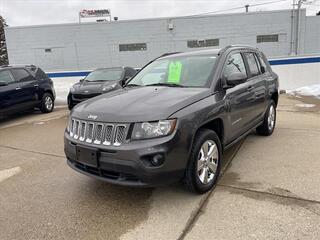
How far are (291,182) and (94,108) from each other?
8.39ft

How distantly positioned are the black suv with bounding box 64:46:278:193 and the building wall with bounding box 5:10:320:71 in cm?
1524

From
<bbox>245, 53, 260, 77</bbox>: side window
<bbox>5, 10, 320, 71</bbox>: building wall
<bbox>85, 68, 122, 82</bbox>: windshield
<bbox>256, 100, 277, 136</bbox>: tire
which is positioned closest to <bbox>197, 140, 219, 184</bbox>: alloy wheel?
<bbox>245, 53, 260, 77</bbox>: side window

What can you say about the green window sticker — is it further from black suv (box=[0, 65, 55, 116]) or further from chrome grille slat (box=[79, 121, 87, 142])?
black suv (box=[0, 65, 55, 116])

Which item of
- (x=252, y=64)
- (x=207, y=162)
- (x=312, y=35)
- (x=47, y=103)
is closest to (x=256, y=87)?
(x=252, y=64)

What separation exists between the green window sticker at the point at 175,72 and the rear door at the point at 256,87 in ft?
3.78

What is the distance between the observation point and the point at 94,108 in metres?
3.54

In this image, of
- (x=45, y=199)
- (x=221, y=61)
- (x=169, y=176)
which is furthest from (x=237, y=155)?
(x=45, y=199)

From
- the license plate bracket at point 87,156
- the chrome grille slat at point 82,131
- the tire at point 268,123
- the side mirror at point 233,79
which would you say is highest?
the side mirror at point 233,79

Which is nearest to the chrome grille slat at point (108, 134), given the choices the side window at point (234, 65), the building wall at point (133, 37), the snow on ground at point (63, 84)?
the side window at point (234, 65)

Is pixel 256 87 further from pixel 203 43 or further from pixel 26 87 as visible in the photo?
pixel 203 43

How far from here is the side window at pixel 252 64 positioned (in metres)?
5.13

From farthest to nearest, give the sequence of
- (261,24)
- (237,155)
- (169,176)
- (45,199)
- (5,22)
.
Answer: (5,22)
(261,24)
(237,155)
(45,199)
(169,176)

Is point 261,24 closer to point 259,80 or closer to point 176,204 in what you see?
point 259,80

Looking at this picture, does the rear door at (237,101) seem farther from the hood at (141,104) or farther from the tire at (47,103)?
the tire at (47,103)
